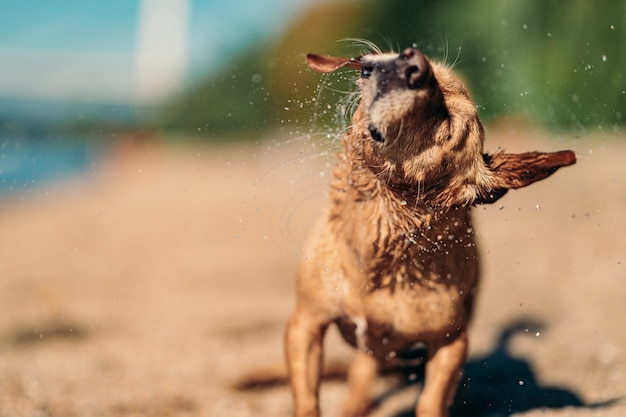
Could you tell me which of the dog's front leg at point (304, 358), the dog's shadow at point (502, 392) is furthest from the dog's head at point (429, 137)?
the dog's shadow at point (502, 392)

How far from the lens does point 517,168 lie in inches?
148

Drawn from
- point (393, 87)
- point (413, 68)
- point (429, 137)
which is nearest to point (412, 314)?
point (429, 137)

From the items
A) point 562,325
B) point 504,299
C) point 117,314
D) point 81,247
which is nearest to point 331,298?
point 562,325

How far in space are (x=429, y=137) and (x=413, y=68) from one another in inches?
14.9

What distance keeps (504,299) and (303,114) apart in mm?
4822

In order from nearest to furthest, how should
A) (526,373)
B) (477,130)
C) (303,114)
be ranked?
(477,130)
(303,114)
(526,373)

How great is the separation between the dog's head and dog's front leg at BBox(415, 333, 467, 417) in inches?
34.9

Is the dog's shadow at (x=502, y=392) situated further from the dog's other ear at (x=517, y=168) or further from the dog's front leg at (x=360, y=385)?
the dog's other ear at (x=517, y=168)

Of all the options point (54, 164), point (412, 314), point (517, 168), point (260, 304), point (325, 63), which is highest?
point (325, 63)

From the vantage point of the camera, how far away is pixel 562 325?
7.55 metres

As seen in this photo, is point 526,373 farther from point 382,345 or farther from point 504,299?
point 504,299

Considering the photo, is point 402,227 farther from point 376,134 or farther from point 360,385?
point 360,385

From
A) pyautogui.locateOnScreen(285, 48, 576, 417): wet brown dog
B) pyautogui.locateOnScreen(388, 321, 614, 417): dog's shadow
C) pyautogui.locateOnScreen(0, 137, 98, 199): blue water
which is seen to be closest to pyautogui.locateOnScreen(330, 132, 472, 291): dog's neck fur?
pyautogui.locateOnScreen(285, 48, 576, 417): wet brown dog

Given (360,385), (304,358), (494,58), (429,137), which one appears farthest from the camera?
(494,58)
